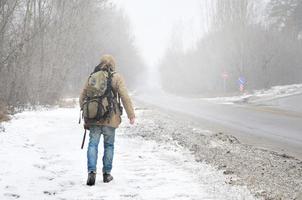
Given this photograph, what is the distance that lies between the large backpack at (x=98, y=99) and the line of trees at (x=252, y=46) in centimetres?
3754

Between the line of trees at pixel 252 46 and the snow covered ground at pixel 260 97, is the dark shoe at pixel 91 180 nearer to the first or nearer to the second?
the snow covered ground at pixel 260 97

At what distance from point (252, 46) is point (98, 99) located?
4085 cm

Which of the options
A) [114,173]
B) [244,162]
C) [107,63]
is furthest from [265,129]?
[107,63]

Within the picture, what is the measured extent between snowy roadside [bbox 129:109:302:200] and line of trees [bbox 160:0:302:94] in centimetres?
3235

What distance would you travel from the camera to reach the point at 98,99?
6.98 m

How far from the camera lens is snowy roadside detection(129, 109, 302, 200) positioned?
649 cm

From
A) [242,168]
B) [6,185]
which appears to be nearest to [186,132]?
[242,168]

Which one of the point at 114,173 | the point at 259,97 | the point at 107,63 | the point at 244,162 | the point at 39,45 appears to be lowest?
the point at 114,173

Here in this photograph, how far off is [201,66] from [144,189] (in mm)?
54763

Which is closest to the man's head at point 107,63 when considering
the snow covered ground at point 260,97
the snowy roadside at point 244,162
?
the snowy roadside at point 244,162

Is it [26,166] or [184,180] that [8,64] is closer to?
[26,166]

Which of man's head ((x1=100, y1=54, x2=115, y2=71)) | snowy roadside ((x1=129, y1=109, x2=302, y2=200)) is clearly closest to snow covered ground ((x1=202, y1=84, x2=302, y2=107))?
snowy roadside ((x1=129, y1=109, x2=302, y2=200))

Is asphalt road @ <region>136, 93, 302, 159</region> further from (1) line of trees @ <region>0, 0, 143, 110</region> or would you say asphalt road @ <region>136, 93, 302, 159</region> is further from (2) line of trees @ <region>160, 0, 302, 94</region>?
(2) line of trees @ <region>160, 0, 302, 94</region>

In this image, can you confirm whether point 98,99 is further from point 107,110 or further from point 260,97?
point 260,97
